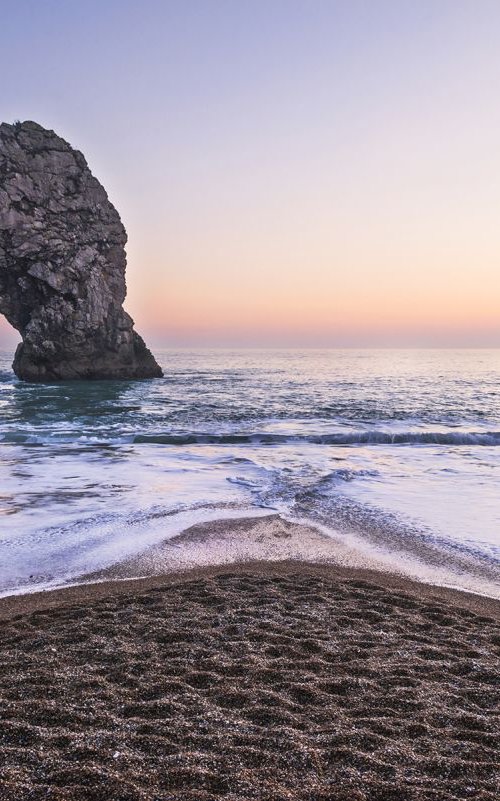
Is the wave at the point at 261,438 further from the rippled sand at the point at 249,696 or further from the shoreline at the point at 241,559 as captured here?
the rippled sand at the point at 249,696

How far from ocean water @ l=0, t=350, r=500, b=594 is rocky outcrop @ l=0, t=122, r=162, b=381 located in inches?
606

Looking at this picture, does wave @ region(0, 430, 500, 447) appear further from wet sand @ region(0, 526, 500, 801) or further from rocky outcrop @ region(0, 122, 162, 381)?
rocky outcrop @ region(0, 122, 162, 381)

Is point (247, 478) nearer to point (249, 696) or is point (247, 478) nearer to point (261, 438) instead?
point (261, 438)

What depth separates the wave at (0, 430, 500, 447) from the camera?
17.4 meters

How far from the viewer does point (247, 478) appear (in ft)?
39.3

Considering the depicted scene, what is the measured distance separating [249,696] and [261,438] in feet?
48.1

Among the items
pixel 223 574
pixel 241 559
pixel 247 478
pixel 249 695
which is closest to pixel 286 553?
pixel 241 559

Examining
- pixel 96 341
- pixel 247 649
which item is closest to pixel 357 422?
pixel 247 649

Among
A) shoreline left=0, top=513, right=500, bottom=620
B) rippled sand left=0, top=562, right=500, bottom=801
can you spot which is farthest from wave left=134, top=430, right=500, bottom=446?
rippled sand left=0, top=562, right=500, bottom=801

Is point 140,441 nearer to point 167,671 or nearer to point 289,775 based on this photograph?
point 167,671

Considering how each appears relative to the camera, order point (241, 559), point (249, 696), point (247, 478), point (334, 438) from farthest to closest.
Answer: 1. point (334, 438)
2. point (247, 478)
3. point (241, 559)
4. point (249, 696)

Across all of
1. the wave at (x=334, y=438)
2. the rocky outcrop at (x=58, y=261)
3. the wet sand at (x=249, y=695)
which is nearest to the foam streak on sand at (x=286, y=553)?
the wet sand at (x=249, y=695)

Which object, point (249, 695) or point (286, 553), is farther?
point (286, 553)

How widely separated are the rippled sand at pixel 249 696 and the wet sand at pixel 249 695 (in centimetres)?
1
